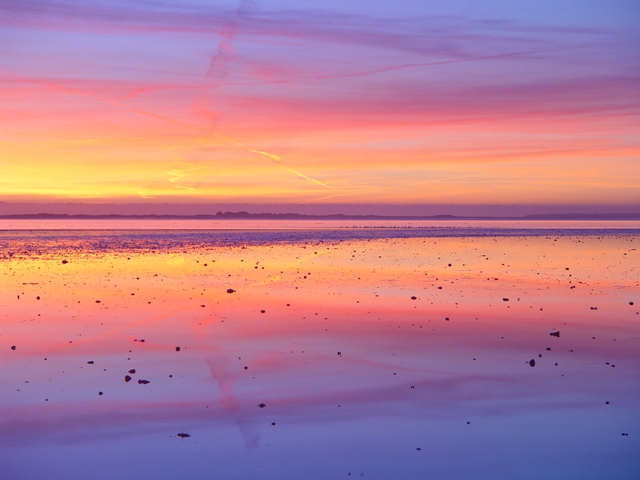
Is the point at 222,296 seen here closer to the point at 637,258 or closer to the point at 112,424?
the point at 112,424

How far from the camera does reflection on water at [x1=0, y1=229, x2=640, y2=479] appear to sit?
887 centimetres

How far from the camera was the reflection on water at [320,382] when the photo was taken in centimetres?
887

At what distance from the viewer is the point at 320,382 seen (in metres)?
12.1

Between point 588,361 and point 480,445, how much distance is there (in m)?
5.39

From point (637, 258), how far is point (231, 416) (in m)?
33.7

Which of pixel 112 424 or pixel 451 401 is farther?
pixel 451 401

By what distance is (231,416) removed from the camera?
33.8 feet

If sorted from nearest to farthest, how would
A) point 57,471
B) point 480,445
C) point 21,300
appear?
point 57,471
point 480,445
point 21,300

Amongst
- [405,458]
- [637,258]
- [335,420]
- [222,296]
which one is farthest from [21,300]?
[637,258]

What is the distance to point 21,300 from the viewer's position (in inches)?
843

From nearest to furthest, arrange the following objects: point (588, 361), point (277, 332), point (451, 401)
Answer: point (451, 401) < point (588, 361) < point (277, 332)

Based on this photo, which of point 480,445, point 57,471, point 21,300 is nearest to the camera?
point 57,471

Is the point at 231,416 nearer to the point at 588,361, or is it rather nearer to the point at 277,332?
the point at 277,332

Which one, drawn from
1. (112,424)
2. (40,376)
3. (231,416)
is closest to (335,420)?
(231,416)
